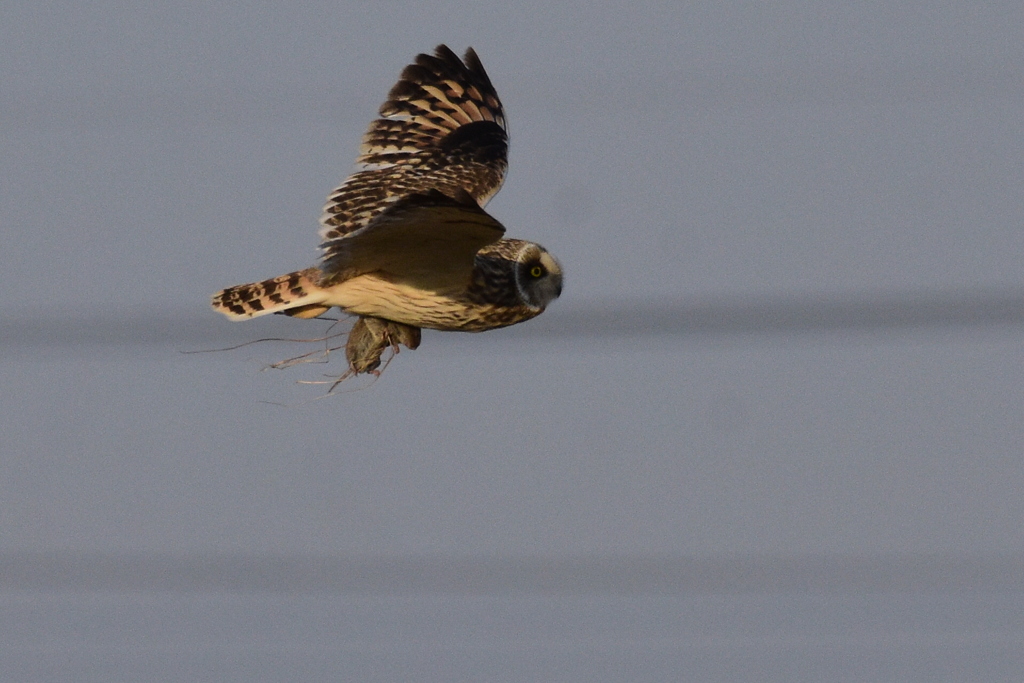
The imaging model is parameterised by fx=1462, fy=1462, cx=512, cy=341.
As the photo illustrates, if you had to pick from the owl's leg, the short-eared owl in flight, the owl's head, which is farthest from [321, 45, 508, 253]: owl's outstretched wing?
the owl's head

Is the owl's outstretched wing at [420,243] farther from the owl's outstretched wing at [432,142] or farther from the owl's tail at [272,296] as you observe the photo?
the owl's outstretched wing at [432,142]

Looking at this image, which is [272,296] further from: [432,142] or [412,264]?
[432,142]

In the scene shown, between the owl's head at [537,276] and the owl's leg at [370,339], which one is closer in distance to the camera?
the owl's head at [537,276]

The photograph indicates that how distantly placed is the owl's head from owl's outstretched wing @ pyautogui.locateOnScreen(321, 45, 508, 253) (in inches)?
16.9

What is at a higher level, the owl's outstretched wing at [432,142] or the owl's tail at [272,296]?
the owl's outstretched wing at [432,142]

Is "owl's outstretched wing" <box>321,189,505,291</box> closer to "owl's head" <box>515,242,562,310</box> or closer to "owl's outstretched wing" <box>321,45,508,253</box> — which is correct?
"owl's head" <box>515,242,562,310</box>

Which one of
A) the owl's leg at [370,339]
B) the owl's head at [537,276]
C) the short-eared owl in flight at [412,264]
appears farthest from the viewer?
the owl's leg at [370,339]

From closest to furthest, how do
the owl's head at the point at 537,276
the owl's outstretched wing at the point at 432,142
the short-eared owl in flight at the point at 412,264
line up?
the short-eared owl in flight at the point at 412,264 → the owl's head at the point at 537,276 → the owl's outstretched wing at the point at 432,142

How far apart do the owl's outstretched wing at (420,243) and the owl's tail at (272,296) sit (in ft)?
0.17

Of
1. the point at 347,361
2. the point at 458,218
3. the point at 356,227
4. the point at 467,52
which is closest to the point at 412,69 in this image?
the point at 467,52

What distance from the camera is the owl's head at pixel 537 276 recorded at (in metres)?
3.18

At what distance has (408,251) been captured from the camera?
3045mm

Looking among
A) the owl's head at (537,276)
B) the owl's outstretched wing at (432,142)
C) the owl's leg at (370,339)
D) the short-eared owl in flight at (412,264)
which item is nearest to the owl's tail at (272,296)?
the short-eared owl in flight at (412,264)

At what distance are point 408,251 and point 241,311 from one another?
0.43m
